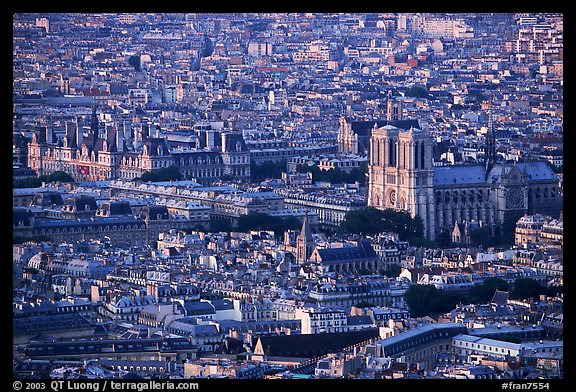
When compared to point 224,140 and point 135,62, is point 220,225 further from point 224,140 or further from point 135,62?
point 135,62

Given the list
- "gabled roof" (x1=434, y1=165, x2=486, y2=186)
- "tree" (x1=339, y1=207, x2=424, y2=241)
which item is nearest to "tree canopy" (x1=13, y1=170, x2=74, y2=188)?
"tree" (x1=339, y1=207, x2=424, y2=241)

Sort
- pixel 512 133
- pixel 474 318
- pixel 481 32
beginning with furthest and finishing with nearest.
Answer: pixel 481 32 → pixel 512 133 → pixel 474 318

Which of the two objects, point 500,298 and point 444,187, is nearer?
point 500,298

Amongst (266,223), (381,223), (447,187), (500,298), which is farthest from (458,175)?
(500,298)

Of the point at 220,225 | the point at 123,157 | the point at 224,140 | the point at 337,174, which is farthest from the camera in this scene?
the point at 224,140

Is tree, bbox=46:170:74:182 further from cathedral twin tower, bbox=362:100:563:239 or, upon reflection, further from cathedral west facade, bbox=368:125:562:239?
cathedral west facade, bbox=368:125:562:239

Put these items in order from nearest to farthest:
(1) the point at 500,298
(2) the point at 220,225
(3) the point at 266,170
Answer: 1. (1) the point at 500,298
2. (2) the point at 220,225
3. (3) the point at 266,170

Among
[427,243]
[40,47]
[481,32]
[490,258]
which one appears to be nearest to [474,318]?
[490,258]

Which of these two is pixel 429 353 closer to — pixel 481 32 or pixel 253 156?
pixel 253 156

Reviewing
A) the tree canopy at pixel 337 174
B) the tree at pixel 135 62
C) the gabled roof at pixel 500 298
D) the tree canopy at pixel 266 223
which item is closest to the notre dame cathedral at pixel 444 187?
the tree canopy at pixel 266 223
